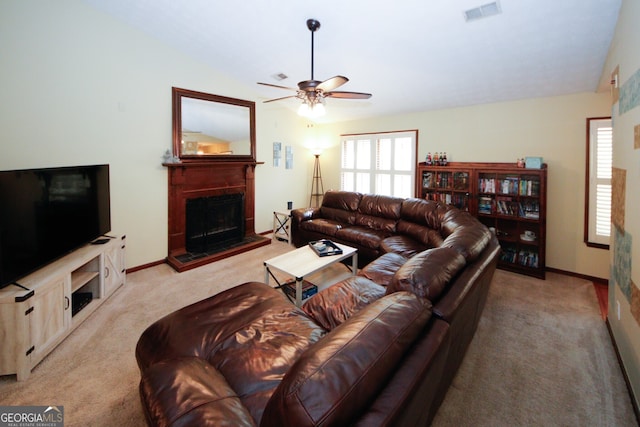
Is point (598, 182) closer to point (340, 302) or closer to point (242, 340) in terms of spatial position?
point (340, 302)

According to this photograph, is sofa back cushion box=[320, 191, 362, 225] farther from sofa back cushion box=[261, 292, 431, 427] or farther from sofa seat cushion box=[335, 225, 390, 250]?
sofa back cushion box=[261, 292, 431, 427]

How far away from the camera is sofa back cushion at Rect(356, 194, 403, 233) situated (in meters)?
4.61

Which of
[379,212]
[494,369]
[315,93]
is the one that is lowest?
[494,369]

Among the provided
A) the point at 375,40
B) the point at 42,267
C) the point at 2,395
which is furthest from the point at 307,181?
the point at 2,395

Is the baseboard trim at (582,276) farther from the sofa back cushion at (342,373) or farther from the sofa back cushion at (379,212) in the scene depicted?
the sofa back cushion at (342,373)

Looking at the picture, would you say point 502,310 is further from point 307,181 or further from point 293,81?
point 307,181

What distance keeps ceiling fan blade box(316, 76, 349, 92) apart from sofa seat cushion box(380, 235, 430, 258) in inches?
79.1

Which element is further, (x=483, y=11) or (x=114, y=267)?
(x=114, y=267)

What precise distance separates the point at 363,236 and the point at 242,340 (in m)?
2.69

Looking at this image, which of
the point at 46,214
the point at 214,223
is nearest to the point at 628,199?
the point at 46,214

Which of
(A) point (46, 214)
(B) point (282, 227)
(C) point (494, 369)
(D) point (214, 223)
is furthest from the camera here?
(B) point (282, 227)

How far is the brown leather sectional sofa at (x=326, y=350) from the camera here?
3.00ft

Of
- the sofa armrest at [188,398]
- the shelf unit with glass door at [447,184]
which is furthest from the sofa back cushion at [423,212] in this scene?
the sofa armrest at [188,398]

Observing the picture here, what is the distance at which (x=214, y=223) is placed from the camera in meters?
4.88
